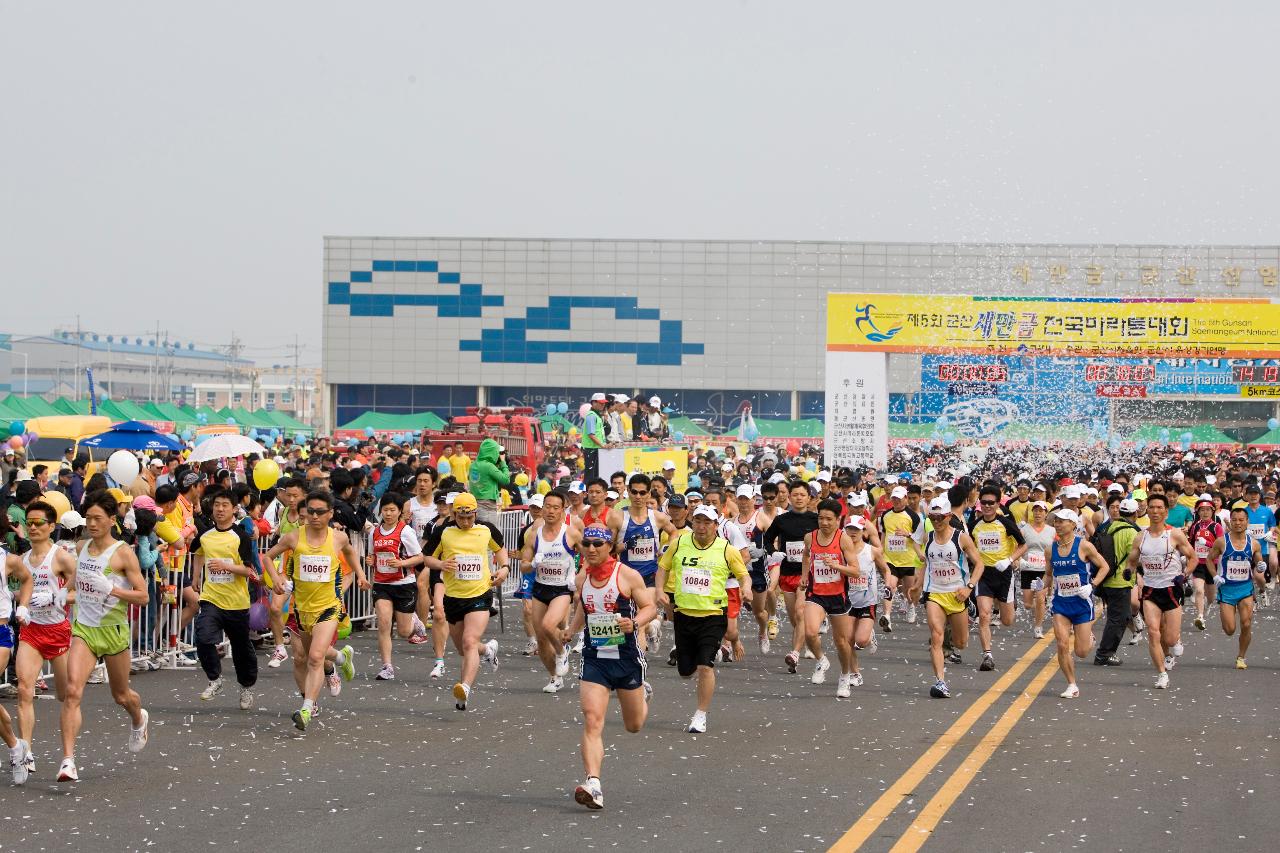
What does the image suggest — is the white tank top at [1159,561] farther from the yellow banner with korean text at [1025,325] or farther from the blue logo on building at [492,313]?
the blue logo on building at [492,313]

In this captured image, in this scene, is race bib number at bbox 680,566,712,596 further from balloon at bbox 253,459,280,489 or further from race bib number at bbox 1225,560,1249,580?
balloon at bbox 253,459,280,489

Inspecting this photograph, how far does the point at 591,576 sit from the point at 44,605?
3128mm

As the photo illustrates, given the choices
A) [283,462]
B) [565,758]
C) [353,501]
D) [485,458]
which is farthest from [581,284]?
[565,758]

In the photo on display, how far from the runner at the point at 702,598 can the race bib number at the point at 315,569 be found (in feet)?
7.62

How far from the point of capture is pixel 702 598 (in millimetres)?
11695

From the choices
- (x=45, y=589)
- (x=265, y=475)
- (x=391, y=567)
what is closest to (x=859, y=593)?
(x=391, y=567)

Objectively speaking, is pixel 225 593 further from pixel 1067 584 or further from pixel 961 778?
pixel 1067 584

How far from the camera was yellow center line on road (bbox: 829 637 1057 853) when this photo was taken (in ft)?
26.4

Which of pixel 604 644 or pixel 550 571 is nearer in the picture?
pixel 604 644

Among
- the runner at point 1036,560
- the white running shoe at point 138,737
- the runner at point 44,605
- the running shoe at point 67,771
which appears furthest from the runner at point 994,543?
the running shoe at point 67,771

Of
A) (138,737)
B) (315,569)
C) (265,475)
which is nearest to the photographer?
(138,737)

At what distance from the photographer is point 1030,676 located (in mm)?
14844

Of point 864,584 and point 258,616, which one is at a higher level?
point 864,584

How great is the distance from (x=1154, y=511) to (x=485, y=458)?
31.8ft
